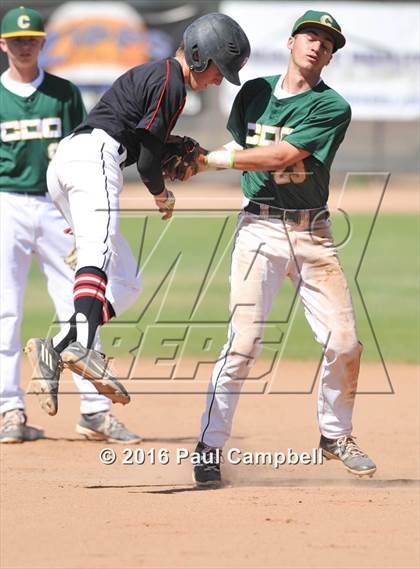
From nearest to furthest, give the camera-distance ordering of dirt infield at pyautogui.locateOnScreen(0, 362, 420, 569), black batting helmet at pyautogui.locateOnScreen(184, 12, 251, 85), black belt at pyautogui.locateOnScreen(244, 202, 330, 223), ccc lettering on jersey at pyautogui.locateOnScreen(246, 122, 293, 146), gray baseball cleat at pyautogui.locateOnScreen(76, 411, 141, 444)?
1. dirt infield at pyautogui.locateOnScreen(0, 362, 420, 569)
2. black batting helmet at pyautogui.locateOnScreen(184, 12, 251, 85)
3. ccc lettering on jersey at pyautogui.locateOnScreen(246, 122, 293, 146)
4. black belt at pyautogui.locateOnScreen(244, 202, 330, 223)
5. gray baseball cleat at pyautogui.locateOnScreen(76, 411, 141, 444)

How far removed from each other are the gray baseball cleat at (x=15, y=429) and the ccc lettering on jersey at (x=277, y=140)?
2.72 metres

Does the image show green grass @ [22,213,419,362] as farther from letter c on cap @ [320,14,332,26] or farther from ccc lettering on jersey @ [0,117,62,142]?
letter c on cap @ [320,14,332,26]

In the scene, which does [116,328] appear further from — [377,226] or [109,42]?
[109,42]

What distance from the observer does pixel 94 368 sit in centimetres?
Result: 583

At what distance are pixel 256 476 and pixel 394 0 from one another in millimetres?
20492

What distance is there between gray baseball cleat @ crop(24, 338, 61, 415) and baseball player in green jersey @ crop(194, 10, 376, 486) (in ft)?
3.57

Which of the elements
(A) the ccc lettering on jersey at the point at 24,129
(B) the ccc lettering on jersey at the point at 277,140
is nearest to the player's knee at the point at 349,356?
(B) the ccc lettering on jersey at the point at 277,140

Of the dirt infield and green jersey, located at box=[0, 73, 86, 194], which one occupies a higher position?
green jersey, located at box=[0, 73, 86, 194]

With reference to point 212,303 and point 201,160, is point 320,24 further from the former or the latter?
point 212,303

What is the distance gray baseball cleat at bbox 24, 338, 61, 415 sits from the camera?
19.3 feet

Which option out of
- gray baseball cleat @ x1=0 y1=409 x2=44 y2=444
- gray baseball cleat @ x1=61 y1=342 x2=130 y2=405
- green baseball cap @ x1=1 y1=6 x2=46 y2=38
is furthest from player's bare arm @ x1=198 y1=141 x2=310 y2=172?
gray baseball cleat @ x1=0 y1=409 x2=44 y2=444

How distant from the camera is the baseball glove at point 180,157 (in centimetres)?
646

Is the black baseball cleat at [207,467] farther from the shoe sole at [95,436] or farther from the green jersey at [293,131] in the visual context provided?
the green jersey at [293,131]

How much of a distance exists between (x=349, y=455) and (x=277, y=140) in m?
1.96
